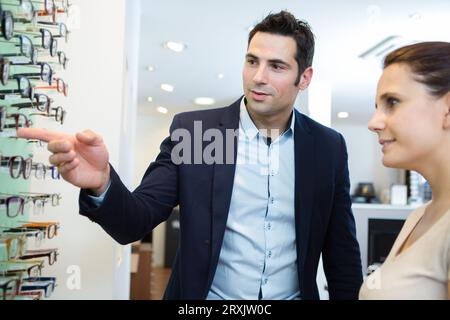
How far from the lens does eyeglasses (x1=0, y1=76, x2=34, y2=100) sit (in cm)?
68

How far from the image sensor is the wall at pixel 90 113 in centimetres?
104

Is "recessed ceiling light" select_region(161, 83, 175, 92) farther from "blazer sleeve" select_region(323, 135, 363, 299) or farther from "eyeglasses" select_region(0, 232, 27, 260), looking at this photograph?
"eyeglasses" select_region(0, 232, 27, 260)

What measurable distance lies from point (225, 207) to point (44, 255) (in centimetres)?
43

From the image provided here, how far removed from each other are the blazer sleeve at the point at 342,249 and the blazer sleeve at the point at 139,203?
455 millimetres

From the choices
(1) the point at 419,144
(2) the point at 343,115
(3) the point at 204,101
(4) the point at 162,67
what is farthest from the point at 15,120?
(2) the point at 343,115

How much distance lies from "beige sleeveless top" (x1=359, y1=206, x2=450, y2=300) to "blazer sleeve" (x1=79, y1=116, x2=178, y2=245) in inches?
18.8

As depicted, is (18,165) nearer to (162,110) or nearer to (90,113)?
(90,113)

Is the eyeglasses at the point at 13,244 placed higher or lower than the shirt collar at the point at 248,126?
lower

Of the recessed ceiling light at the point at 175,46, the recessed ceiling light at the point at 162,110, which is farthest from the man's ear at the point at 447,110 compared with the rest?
the recessed ceiling light at the point at 162,110

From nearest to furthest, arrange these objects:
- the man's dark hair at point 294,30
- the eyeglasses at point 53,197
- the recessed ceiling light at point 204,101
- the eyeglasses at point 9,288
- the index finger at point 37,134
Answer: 1. the index finger at point 37,134
2. the eyeglasses at point 9,288
3. the eyeglasses at point 53,197
4. the man's dark hair at point 294,30
5. the recessed ceiling light at point 204,101
